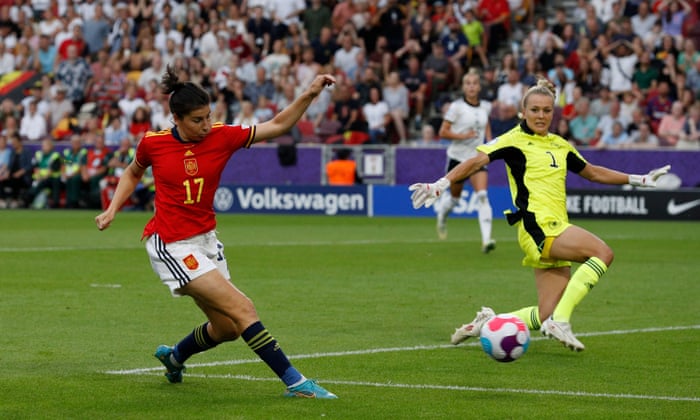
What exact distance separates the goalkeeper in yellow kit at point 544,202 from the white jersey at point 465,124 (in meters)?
9.44

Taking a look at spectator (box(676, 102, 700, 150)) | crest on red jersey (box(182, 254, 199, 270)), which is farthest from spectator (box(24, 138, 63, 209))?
crest on red jersey (box(182, 254, 199, 270))

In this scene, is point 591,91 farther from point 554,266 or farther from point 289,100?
point 554,266

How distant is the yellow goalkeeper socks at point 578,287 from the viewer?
980 centimetres

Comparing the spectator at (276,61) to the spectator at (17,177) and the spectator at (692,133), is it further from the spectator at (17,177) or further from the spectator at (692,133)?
the spectator at (692,133)

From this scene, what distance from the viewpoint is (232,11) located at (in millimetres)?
35719

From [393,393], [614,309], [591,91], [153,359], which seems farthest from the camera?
[591,91]

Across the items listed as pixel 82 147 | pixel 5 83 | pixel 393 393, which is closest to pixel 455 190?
pixel 393 393

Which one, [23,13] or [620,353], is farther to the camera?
[23,13]

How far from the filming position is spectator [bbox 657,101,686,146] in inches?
1090

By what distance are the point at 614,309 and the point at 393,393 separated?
17.7ft

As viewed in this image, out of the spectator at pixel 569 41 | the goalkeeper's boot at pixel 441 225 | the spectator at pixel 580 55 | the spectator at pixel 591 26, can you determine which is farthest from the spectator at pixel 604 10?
the goalkeeper's boot at pixel 441 225

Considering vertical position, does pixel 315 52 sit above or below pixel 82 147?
above

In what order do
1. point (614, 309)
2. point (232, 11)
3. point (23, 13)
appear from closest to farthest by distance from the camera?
point (614, 309), point (232, 11), point (23, 13)

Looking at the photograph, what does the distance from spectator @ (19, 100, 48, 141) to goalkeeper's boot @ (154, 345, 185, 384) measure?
26.9 m
